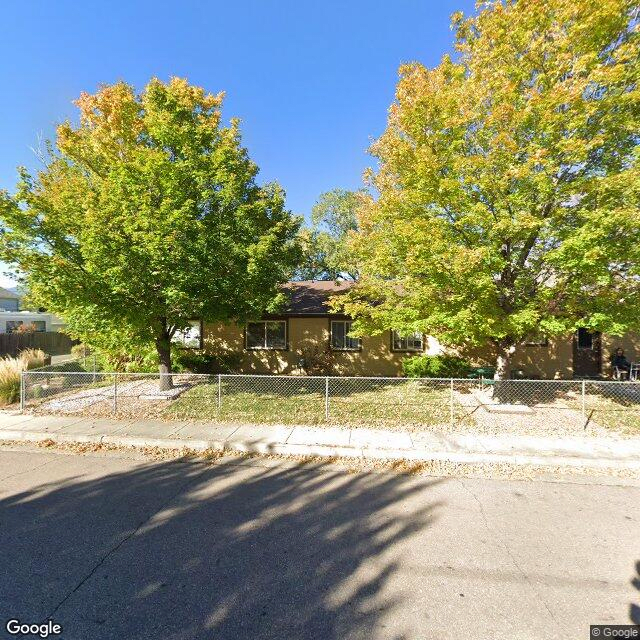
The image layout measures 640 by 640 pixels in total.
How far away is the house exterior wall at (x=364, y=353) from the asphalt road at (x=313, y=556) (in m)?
8.52

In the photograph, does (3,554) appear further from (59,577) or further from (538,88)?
(538,88)

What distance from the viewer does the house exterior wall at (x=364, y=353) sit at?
505 inches

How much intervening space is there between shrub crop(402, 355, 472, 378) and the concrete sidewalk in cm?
557

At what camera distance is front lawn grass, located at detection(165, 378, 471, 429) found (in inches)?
Answer: 295

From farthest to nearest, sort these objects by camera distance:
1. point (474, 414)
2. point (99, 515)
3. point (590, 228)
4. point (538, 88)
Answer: point (474, 414) < point (538, 88) < point (590, 228) < point (99, 515)

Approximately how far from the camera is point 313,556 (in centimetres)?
334

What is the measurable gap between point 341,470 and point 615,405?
8142 mm

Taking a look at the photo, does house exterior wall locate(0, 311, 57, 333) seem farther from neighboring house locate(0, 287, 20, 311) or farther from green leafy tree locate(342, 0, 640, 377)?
green leafy tree locate(342, 0, 640, 377)

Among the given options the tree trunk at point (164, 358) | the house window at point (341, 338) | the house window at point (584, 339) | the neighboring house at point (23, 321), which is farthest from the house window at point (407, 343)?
the neighboring house at point (23, 321)

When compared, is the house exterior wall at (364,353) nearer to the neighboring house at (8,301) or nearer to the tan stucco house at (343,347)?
the tan stucco house at (343,347)

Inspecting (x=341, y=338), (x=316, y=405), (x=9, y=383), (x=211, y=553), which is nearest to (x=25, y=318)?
(x=9, y=383)

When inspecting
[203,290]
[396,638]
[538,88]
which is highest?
[538,88]

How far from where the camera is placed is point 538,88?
22.4 ft

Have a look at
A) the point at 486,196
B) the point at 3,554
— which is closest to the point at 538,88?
the point at 486,196
